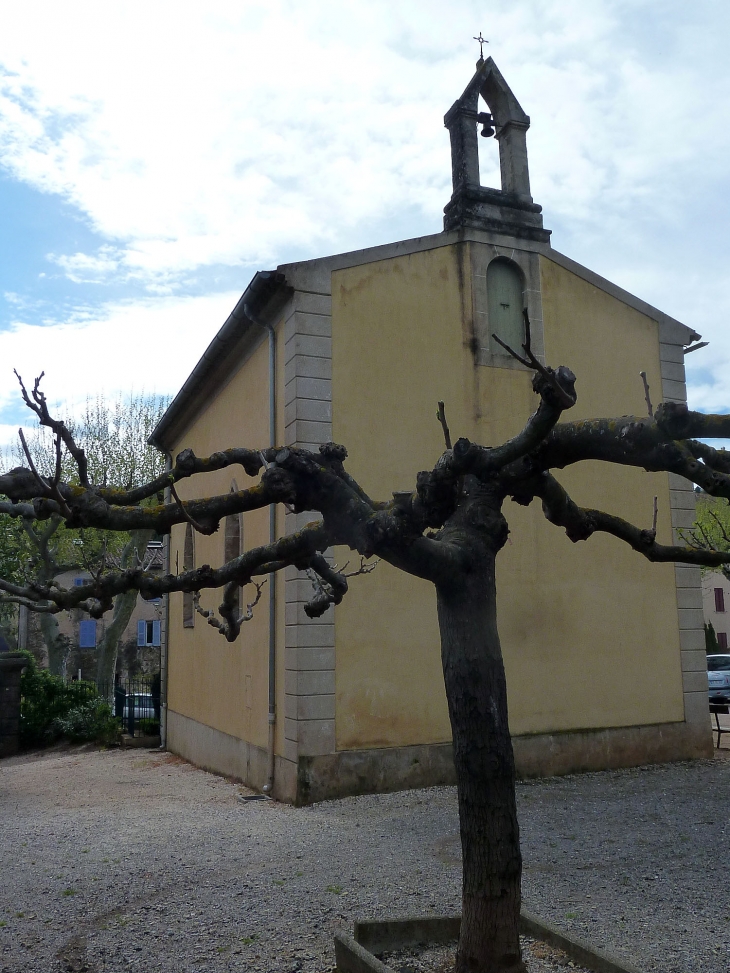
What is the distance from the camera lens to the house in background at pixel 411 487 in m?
9.44

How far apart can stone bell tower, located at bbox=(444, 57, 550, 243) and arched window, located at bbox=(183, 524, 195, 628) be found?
6949mm

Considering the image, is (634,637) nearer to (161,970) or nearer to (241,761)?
(241,761)

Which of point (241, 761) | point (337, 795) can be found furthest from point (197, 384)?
point (337, 795)

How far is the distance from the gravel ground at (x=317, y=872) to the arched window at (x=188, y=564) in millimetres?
4518

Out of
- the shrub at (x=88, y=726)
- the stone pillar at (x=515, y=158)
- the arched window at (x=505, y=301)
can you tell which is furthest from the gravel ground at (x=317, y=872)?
the stone pillar at (x=515, y=158)

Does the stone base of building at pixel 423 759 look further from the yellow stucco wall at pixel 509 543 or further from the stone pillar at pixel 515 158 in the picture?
the stone pillar at pixel 515 158

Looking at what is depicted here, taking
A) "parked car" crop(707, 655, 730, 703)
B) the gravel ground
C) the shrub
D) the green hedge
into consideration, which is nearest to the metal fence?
the green hedge

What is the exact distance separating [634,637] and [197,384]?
7.44 m

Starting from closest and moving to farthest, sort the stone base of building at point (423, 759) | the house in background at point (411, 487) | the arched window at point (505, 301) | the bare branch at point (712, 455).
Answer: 1. the bare branch at point (712, 455)
2. the stone base of building at point (423, 759)
3. the house in background at point (411, 487)
4. the arched window at point (505, 301)

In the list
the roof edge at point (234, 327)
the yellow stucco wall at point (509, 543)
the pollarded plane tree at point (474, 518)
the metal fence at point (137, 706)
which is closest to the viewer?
the pollarded plane tree at point (474, 518)

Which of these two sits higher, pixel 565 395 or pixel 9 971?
pixel 565 395

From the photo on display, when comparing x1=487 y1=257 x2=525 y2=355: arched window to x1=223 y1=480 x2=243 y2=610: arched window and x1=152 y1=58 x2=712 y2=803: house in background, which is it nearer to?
x1=152 y1=58 x2=712 y2=803: house in background

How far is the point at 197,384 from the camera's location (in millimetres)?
13484

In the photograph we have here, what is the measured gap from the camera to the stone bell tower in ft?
36.5
